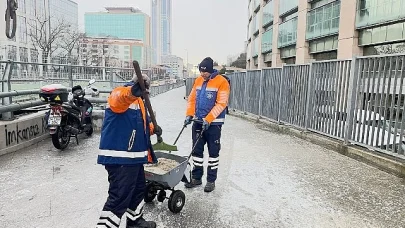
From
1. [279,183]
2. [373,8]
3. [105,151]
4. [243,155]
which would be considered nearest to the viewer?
[105,151]

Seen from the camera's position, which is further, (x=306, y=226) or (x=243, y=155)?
(x=243, y=155)

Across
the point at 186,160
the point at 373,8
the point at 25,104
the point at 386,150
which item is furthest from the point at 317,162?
the point at 373,8

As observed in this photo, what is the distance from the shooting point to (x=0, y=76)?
655 cm

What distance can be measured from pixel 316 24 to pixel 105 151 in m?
27.5

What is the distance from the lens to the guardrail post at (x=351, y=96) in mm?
6125

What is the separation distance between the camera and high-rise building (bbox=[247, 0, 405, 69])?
1977 centimetres

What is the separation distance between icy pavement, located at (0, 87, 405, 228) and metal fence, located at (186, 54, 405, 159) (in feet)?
1.98

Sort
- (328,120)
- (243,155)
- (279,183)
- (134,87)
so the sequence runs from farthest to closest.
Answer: (328,120), (243,155), (279,183), (134,87)

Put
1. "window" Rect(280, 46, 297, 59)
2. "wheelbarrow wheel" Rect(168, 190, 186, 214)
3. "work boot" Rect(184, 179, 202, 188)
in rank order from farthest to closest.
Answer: "window" Rect(280, 46, 297, 59)
"work boot" Rect(184, 179, 202, 188)
"wheelbarrow wheel" Rect(168, 190, 186, 214)

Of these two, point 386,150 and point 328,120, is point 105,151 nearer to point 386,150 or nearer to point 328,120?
point 386,150

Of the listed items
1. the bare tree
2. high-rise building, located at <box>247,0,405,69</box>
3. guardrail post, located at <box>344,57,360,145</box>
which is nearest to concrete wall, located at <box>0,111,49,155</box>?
guardrail post, located at <box>344,57,360,145</box>

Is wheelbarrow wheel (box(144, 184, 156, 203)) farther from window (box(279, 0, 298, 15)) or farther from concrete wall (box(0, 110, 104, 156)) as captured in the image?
window (box(279, 0, 298, 15))

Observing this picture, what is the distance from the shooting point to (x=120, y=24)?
11538 cm

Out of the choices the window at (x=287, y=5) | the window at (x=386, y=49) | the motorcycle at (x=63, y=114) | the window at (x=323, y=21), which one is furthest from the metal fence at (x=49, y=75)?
the window at (x=287, y=5)
